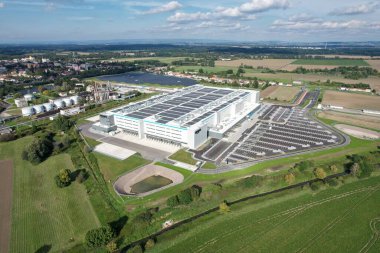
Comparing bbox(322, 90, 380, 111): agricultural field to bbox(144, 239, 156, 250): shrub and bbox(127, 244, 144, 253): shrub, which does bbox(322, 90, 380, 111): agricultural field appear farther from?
bbox(127, 244, 144, 253): shrub

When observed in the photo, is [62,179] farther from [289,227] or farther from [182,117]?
[289,227]

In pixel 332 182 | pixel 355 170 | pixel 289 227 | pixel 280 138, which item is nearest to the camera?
pixel 289 227

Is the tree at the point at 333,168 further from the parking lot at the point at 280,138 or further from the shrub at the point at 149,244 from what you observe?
the shrub at the point at 149,244

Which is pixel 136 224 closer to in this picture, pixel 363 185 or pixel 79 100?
pixel 363 185

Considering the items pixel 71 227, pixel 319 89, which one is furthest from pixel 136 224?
pixel 319 89

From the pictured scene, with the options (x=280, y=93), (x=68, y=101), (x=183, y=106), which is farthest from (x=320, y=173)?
(x=68, y=101)

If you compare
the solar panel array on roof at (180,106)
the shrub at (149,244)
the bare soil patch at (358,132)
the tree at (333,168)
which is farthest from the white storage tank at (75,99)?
the bare soil patch at (358,132)
